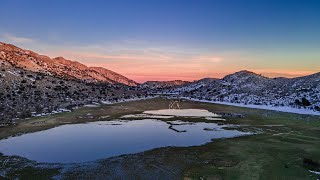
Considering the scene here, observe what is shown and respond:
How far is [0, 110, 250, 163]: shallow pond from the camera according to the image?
35.6 meters

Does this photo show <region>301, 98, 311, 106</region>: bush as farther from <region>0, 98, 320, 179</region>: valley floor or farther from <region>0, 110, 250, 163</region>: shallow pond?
<region>0, 98, 320, 179</region>: valley floor

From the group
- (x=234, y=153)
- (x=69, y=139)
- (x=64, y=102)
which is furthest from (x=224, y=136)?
(x=64, y=102)

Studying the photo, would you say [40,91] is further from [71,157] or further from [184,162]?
[184,162]

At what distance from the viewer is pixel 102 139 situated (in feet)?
147

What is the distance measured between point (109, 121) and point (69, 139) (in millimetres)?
20876

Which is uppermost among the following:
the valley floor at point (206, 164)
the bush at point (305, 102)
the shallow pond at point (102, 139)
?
the bush at point (305, 102)

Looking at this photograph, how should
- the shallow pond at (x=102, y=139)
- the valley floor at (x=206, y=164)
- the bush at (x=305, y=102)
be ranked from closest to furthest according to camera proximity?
the valley floor at (x=206, y=164)
the shallow pond at (x=102, y=139)
the bush at (x=305, y=102)

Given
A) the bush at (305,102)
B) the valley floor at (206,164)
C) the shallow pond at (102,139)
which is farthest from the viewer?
the bush at (305,102)

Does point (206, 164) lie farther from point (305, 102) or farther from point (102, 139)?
point (305, 102)

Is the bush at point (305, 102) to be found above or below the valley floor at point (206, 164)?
above

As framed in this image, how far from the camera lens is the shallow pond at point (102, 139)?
35.6 m

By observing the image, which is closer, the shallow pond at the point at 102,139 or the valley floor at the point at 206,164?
the valley floor at the point at 206,164

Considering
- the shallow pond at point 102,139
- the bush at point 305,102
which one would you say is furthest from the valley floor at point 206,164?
the bush at point 305,102

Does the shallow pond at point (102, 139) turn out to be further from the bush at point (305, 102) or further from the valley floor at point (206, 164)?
the bush at point (305, 102)
